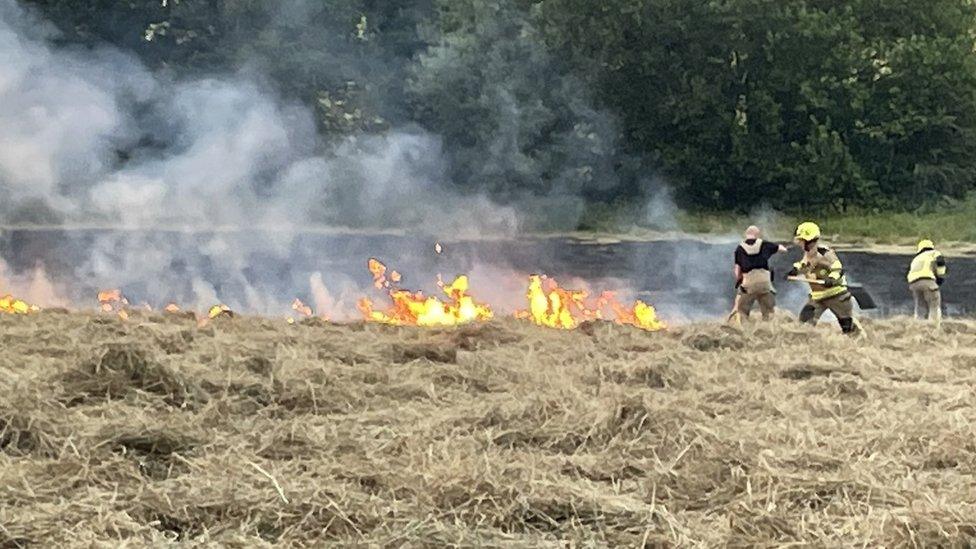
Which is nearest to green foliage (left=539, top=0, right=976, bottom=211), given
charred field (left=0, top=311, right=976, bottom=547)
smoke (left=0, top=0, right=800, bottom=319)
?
smoke (left=0, top=0, right=800, bottom=319)

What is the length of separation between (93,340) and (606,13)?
68.0 ft

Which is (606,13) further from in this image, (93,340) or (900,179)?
(93,340)

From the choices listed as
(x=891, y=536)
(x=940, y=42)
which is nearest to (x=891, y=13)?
(x=940, y=42)

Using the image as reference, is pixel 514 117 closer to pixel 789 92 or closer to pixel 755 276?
pixel 789 92

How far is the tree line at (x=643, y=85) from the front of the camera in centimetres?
2528

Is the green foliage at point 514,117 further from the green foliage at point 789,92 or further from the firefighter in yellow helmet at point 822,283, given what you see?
the firefighter in yellow helmet at point 822,283

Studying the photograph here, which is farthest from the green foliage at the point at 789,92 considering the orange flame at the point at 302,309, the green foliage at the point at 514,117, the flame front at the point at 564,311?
the flame front at the point at 564,311

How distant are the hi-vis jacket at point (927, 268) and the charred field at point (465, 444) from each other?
5.01m

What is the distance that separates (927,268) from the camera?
41.7 ft

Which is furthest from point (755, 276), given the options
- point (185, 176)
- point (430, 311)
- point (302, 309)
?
point (185, 176)

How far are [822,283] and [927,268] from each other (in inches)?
115

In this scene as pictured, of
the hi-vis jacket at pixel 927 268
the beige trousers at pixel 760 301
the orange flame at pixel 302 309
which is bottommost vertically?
the orange flame at pixel 302 309

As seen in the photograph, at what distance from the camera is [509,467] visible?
458cm

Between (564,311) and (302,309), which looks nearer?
(564,311)
